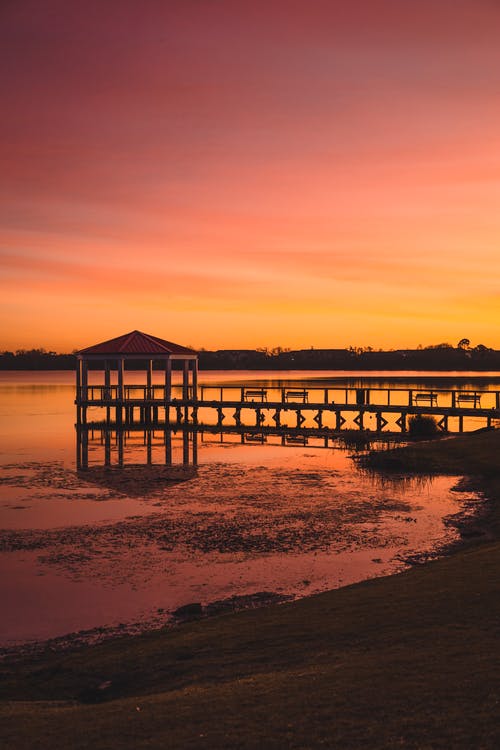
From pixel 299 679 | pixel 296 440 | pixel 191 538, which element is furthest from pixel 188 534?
pixel 296 440

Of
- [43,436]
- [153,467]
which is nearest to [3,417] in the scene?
[43,436]

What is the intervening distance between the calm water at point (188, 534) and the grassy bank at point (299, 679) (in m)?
2.46

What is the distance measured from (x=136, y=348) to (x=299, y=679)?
157ft

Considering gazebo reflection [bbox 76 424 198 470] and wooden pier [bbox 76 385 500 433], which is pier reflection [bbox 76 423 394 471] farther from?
wooden pier [bbox 76 385 500 433]

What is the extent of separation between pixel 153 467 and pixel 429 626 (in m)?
25.8

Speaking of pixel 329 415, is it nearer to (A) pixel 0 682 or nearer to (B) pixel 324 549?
(B) pixel 324 549

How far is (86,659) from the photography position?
11297 millimetres

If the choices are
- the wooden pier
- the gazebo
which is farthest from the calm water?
the gazebo

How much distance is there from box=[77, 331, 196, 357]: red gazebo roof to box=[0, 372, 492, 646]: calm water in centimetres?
1870

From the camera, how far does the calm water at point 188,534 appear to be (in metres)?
15.1

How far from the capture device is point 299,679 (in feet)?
29.0

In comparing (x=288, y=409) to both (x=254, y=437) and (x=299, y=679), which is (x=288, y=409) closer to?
(x=254, y=437)

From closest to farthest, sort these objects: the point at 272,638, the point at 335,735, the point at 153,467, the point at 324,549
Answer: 1. the point at 335,735
2. the point at 272,638
3. the point at 324,549
4. the point at 153,467

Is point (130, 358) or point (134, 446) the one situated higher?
point (130, 358)
